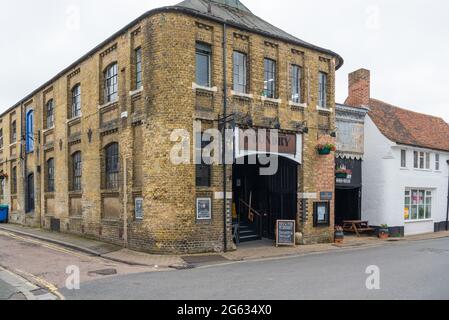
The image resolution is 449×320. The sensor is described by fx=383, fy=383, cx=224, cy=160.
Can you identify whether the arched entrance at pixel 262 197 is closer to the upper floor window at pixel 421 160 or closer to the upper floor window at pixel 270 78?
the upper floor window at pixel 270 78

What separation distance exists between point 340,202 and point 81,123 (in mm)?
14061

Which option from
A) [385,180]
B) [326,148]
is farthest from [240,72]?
[385,180]

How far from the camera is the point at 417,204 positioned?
2175 cm

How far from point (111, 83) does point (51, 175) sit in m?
8.09

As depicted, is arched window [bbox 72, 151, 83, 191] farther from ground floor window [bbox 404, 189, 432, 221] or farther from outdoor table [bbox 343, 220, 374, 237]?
ground floor window [bbox 404, 189, 432, 221]

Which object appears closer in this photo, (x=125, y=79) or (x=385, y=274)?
(x=385, y=274)

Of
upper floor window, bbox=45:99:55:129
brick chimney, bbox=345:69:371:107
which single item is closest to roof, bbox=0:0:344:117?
upper floor window, bbox=45:99:55:129

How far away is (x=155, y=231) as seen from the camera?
41.6 ft

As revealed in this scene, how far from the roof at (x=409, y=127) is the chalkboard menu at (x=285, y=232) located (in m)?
8.33

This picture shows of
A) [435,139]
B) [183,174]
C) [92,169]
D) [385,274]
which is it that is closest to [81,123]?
[92,169]

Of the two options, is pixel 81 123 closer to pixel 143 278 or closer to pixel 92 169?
pixel 92 169

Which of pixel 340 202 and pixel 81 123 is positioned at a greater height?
pixel 81 123

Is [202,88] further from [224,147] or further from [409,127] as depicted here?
[409,127]

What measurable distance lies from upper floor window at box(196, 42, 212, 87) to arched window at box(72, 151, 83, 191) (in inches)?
311
